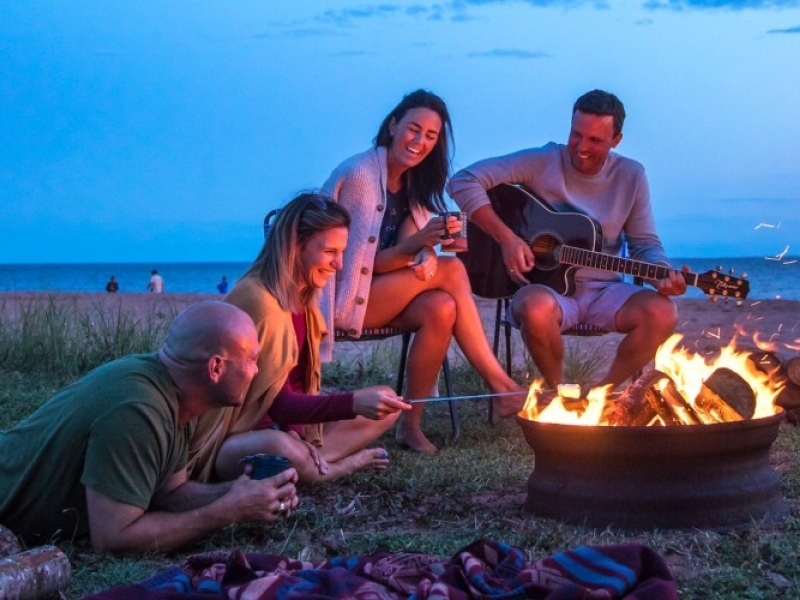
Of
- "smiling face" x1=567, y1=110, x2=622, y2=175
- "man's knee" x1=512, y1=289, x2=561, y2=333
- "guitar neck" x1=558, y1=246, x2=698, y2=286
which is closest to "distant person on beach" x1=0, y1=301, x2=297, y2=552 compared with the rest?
"man's knee" x1=512, y1=289, x2=561, y2=333

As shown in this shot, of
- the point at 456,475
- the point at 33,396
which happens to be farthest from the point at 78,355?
the point at 456,475

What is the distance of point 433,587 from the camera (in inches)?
110

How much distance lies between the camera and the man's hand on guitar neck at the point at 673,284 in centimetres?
528

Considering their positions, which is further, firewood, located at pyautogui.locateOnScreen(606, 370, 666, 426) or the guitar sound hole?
the guitar sound hole

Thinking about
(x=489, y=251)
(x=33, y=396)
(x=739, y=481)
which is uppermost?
(x=489, y=251)

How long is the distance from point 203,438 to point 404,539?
94 cm

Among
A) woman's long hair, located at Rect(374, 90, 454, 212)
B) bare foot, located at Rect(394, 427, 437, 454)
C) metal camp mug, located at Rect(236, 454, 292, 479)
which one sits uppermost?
woman's long hair, located at Rect(374, 90, 454, 212)

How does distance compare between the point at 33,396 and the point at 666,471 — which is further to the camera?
the point at 33,396

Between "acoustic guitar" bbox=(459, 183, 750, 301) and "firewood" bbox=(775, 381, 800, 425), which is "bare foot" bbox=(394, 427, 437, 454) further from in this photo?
"firewood" bbox=(775, 381, 800, 425)

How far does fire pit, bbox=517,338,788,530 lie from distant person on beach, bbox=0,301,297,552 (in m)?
1.05

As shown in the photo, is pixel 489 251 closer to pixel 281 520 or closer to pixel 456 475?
pixel 456 475

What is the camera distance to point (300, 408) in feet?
13.9

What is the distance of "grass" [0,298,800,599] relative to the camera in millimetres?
3285

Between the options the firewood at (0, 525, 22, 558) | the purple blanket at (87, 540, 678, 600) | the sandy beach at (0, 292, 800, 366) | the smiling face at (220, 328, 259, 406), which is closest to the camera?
the purple blanket at (87, 540, 678, 600)
